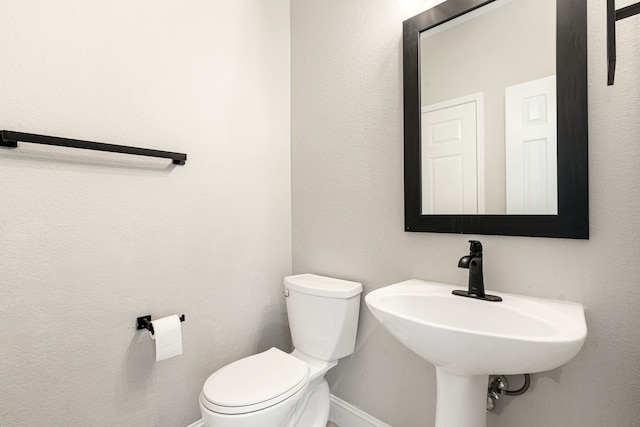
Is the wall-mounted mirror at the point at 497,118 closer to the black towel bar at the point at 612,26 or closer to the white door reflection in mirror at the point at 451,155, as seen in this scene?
the white door reflection in mirror at the point at 451,155

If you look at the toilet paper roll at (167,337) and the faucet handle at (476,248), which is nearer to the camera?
the faucet handle at (476,248)

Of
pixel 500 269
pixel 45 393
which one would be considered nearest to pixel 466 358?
pixel 500 269

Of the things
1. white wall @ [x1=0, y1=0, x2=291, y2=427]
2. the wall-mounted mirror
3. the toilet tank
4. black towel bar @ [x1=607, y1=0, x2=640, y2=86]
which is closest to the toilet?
the toilet tank

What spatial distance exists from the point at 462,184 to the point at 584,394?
744 mm

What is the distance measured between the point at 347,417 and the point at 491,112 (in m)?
1.55

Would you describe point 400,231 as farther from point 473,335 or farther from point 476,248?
point 473,335

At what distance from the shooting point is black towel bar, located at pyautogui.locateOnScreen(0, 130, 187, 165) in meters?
1.01

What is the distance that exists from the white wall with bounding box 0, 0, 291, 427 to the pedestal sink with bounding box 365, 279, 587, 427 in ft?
2.93

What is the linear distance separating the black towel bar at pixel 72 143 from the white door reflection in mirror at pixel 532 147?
134 cm

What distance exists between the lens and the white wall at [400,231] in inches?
34.6

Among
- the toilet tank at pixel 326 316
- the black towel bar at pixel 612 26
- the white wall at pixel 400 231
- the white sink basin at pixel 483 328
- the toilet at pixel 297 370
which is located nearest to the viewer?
the black towel bar at pixel 612 26

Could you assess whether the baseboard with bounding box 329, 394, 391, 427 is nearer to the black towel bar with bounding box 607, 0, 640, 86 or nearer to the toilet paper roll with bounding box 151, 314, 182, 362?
the toilet paper roll with bounding box 151, 314, 182, 362

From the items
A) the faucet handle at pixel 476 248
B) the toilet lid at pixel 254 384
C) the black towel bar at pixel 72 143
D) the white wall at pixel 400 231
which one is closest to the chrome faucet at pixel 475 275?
the faucet handle at pixel 476 248

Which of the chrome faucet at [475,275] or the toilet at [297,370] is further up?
the chrome faucet at [475,275]
